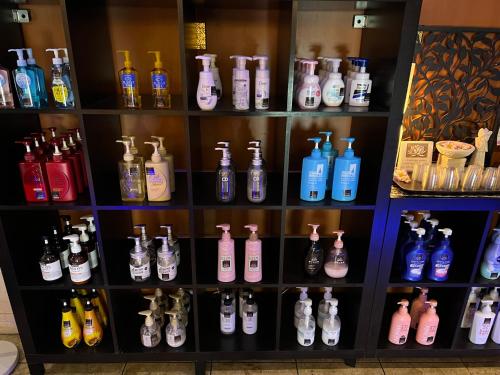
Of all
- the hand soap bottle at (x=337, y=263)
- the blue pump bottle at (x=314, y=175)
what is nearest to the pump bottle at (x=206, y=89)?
the blue pump bottle at (x=314, y=175)

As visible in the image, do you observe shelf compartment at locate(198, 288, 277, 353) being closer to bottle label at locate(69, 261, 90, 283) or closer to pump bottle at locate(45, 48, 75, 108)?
bottle label at locate(69, 261, 90, 283)

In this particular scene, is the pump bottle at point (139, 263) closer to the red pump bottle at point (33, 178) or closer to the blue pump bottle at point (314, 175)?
the red pump bottle at point (33, 178)

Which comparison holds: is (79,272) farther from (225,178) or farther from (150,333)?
(225,178)

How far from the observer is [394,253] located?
5.37ft

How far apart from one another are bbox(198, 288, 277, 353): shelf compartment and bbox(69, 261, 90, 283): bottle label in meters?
0.57

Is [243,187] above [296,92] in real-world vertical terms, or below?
below

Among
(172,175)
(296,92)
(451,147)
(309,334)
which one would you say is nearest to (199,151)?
(172,175)

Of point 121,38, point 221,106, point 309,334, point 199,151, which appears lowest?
point 309,334

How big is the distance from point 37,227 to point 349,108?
53.6 inches

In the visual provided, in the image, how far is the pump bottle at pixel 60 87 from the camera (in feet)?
4.33

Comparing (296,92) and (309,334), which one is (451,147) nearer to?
(296,92)

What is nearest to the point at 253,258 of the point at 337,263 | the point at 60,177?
the point at 337,263

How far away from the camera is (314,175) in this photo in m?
1.44

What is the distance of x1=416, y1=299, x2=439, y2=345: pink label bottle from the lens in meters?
1.67
